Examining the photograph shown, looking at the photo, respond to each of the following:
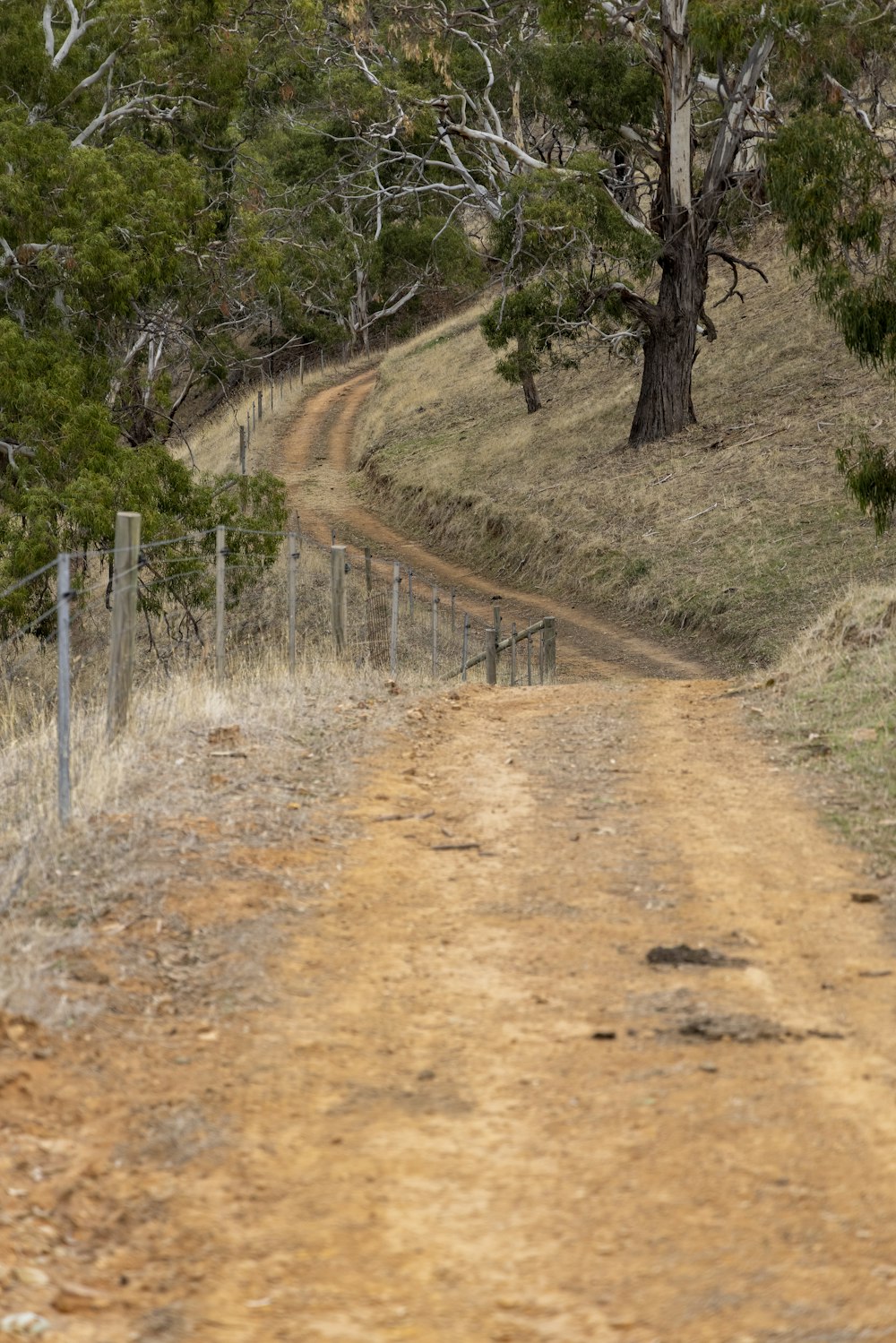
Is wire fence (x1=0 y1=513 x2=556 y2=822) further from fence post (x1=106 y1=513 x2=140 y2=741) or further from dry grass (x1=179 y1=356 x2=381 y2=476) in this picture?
dry grass (x1=179 y1=356 x2=381 y2=476)

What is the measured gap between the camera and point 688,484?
28.8 meters

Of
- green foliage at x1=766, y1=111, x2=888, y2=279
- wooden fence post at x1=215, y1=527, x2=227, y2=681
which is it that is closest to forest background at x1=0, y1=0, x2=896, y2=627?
green foliage at x1=766, y1=111, x2=888, y2=279

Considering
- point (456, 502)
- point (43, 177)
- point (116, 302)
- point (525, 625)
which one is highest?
point (43, 177)

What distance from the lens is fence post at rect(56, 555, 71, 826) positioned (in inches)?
297

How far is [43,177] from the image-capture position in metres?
21.1

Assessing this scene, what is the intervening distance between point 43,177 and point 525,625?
420 inches

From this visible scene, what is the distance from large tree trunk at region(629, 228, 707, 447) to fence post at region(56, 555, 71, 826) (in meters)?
23.5

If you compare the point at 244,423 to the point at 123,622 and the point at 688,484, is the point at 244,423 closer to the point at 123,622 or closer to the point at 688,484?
the point at 688,484

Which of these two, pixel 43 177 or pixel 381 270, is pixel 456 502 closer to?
pixel 43 177

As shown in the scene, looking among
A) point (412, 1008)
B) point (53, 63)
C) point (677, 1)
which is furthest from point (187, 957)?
point (677, 1)

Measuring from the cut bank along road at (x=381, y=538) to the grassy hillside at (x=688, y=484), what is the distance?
65 cm

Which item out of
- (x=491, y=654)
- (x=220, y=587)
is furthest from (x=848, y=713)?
(x=491, y=654)

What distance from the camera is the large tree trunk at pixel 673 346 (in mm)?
Result: 29453

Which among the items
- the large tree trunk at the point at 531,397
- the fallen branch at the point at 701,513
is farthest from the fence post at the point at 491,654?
the large tree trunk at the point at 531,397
